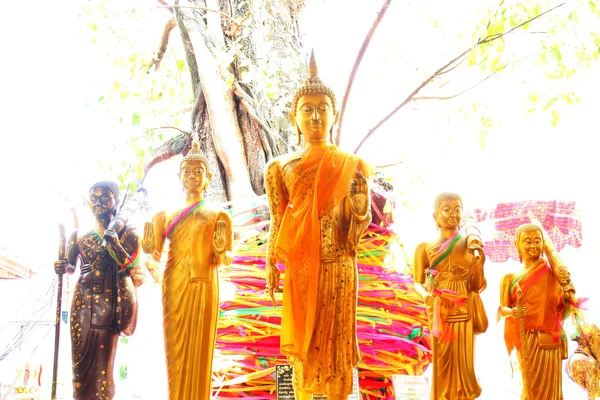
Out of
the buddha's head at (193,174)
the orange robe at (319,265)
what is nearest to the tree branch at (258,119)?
the buddha's head at (193,174)

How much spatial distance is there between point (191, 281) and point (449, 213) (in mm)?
→ 1569

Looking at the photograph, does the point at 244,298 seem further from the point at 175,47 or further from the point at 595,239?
the point at 175,47

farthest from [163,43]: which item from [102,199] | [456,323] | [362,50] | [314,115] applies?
[456,323]

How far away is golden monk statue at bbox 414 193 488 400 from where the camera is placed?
362cm

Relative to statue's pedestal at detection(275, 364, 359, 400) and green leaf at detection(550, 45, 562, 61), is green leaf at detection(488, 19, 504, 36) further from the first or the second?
statue's pedestal at detection(275, 364, 359, 400)

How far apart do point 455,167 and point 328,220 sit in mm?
3622

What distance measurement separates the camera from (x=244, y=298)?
13.6 ft

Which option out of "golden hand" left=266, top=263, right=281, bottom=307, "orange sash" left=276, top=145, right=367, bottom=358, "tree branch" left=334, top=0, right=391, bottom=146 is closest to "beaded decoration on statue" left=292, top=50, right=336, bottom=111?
"orange sash" left=276, top=145, right=367, bottom=358

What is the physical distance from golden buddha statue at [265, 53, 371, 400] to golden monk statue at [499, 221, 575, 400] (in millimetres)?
1380

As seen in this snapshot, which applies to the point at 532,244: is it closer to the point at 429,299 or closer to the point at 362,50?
the point at 429,299

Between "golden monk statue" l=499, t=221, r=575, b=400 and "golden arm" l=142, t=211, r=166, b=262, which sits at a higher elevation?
"golden arm" l=142, t=211, r=166, b=262

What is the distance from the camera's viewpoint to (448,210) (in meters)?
3.84

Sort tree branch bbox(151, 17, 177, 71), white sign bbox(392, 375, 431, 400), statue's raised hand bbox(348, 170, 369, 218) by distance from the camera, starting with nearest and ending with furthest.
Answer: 1. statue's raised hand bbox(348, 170, 369, 218)
2. white sign bbox(392, 375, 431, 400)
3. tree branch bbox(151, 17, 177, 71)

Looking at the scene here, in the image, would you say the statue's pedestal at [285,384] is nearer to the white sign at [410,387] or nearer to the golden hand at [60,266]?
the white sign at [410,387]
